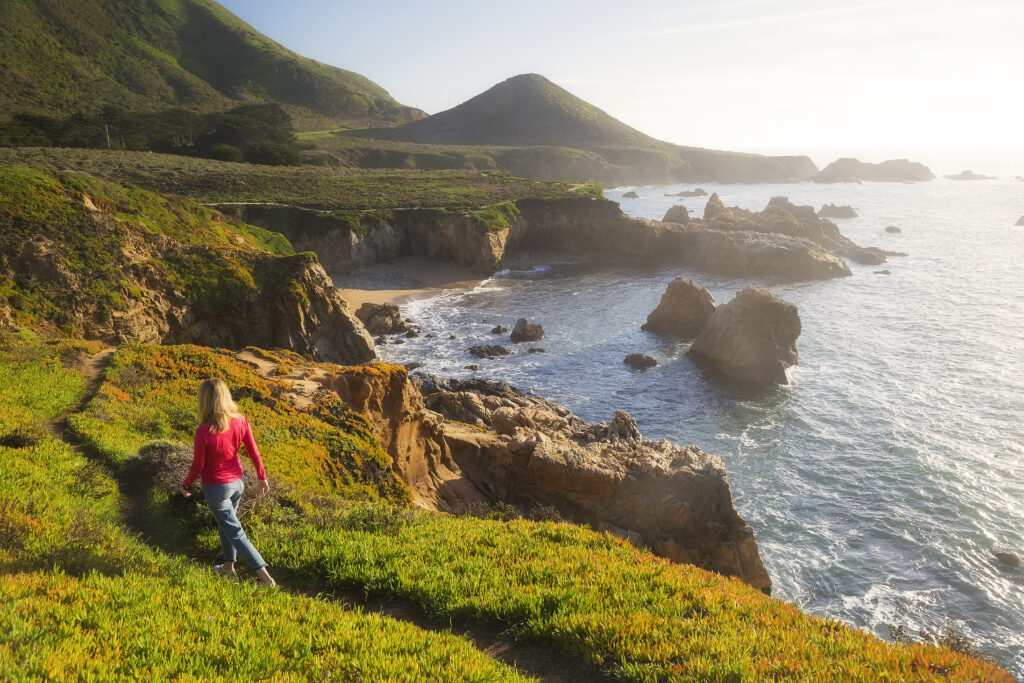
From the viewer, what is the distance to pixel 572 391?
38.9 m

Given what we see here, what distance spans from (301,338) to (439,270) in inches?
1551

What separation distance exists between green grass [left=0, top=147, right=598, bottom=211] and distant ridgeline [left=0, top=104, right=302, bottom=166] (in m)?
8.16

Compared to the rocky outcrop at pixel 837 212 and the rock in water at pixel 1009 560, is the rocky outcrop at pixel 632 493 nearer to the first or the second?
the rock in water at pixel 1009 560

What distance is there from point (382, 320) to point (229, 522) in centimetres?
4334

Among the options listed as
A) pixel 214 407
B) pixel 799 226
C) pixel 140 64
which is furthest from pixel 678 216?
pixel 140 64

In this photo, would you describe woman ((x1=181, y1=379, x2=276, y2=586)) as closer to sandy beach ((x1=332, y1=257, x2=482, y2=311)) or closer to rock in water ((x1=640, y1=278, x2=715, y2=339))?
rock in water ((x1=640, y1=278, x2=715, y2=339))

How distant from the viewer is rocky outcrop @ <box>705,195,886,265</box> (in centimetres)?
7988

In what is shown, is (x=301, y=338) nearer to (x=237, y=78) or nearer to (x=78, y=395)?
(x=78, y=395)

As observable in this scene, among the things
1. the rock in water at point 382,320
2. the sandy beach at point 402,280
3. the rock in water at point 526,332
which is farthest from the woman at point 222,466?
the sandy beach at point 402,280

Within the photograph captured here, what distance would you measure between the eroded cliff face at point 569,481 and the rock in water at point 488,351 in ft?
79.1

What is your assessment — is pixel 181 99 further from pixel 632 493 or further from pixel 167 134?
pixel 632 493

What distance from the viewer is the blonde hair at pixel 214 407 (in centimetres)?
792

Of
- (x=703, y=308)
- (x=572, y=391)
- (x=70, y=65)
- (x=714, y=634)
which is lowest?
(x=572, y=391)

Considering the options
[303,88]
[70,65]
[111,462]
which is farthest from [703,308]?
[303,88]
